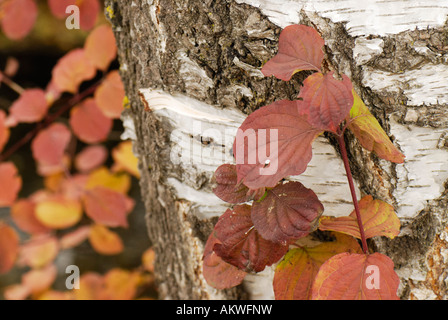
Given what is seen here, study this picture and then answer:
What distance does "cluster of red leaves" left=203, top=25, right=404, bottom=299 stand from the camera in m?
0.53

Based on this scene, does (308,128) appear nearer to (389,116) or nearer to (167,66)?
(389,116)

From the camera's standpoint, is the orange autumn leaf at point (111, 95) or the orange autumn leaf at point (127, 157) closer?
Answer: the orange autumn leaf at point (111, 95)

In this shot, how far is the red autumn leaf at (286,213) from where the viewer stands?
0.58 metres

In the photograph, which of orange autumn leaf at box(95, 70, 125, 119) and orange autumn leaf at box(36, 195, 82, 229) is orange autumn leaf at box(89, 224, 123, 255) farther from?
orange autumn leaf at box(95, 70, 125, 119)

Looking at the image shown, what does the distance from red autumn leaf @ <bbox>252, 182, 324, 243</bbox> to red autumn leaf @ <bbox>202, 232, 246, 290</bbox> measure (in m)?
0.16

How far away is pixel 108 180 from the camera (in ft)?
6.04

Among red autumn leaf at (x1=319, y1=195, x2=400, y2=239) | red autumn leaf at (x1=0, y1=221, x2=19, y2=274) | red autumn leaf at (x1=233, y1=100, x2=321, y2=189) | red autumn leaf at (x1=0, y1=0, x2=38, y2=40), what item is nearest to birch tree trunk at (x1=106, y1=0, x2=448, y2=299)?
red autumn leaf at (x1=319, y1=195, x2=400, y2=239)

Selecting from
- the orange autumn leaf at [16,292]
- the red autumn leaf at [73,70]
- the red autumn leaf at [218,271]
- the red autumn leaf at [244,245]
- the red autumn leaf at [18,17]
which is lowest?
the orange autumn leaf at [16,292]

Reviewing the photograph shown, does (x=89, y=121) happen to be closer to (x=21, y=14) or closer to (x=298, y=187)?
(x=21, y=14)

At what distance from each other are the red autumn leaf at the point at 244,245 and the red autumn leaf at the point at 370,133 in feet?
0.72

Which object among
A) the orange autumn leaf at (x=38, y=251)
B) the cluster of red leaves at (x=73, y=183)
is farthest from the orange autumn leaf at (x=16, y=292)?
the orange autumn leaf at (x=38, y=251)

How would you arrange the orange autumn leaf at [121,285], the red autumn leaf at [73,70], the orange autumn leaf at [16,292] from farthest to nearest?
the orange autumn leaf at [16,292], the orange autumn leaf at [121,285], the red autumn leaf at [73,70]

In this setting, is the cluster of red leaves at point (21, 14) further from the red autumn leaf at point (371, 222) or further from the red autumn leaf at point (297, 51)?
the red autumn leaf at point (371, 222)

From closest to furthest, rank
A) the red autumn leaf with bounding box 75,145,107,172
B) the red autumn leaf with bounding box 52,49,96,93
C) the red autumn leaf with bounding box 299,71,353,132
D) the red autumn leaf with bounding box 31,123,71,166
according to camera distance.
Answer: the red autumn leaf with bounding box 299,71,353,132, the red autumn leaf with bounding box 52,49,96,93, the red autumn leaf with bounding box 31,123,71,166, the red autumn leaf with bounding box 75,145,107,172
